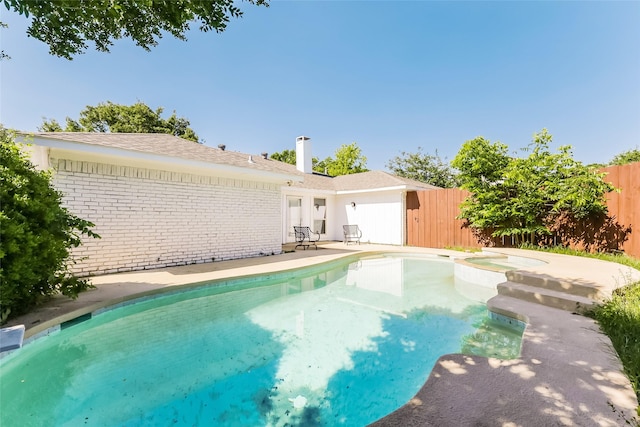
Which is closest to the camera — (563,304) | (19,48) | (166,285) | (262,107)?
(563,304)

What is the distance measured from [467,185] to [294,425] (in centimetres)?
977

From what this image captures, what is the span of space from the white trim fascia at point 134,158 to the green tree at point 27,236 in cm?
124

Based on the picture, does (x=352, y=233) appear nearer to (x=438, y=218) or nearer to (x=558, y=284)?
(x=438, y=218)

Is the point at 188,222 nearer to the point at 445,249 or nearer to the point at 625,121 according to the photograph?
the point at 445,249

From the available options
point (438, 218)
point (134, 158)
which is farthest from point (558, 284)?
point (134, 158)

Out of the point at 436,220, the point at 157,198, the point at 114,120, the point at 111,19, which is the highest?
the point at 114,120

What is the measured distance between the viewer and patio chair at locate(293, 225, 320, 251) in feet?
37.6

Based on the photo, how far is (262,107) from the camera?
15.5 metres

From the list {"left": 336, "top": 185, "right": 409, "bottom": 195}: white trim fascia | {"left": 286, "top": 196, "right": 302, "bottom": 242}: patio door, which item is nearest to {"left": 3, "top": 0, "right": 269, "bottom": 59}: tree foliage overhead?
{"left": 286, "top": 196, "right": 302, "bottom": 242}: patio door

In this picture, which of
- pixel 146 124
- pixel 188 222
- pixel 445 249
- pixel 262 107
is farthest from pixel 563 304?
pixel 146 124

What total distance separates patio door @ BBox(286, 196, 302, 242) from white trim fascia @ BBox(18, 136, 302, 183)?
4.43 metres

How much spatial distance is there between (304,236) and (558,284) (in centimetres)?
849

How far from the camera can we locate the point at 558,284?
430 centimetres

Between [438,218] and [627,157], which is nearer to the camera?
[438,218]
